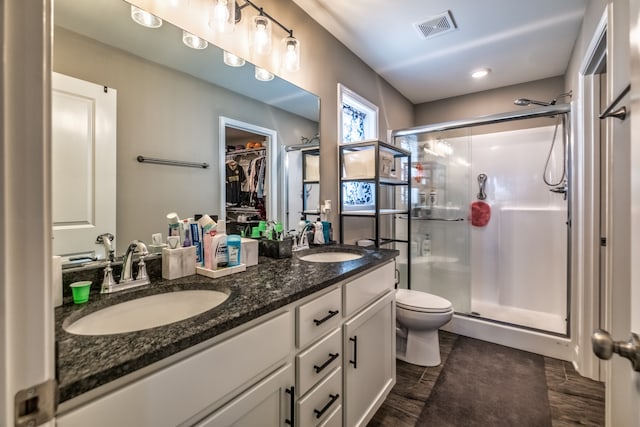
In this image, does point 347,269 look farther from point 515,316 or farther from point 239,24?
point 515,316

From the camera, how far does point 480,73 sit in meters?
2.67

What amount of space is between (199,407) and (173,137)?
1.01 m

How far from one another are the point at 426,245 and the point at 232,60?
8.16 ft

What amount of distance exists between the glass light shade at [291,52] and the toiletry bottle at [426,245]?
216cm

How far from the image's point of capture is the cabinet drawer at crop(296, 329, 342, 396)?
3.30ft

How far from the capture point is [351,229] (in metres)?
2.36

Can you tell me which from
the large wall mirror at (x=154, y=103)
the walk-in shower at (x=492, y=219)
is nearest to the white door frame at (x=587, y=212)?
the walk-in shower at (x=492, y=219)

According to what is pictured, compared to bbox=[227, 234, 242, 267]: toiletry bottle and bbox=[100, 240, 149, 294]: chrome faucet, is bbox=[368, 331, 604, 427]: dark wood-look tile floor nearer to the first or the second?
bbox=[227, 234, 242, 267]: toiletry bottle

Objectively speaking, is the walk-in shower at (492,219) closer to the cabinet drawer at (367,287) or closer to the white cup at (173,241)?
the cabinet drawer at (367,287)

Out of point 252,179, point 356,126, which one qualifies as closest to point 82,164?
point 252,179

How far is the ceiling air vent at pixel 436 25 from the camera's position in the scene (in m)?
1.89

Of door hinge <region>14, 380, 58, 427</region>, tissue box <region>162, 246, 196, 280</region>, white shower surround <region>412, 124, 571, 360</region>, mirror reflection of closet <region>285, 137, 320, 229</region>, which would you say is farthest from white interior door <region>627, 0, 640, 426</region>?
white shower surround <region>412, 124, 571, 360</region>

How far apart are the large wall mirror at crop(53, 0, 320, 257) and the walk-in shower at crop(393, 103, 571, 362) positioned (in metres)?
1.94

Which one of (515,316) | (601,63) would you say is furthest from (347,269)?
(515,316)
